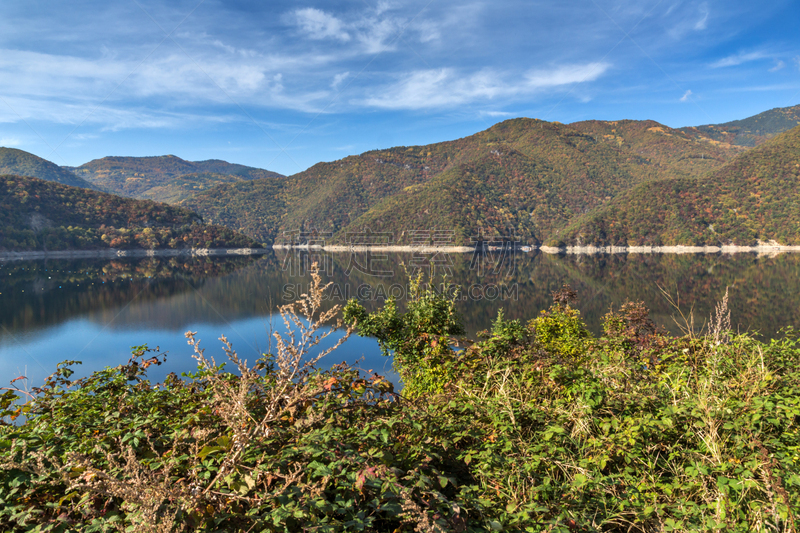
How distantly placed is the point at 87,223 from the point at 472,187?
102663mm

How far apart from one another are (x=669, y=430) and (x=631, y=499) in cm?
66

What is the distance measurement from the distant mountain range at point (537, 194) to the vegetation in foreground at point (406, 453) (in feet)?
307

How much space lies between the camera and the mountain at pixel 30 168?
188 m

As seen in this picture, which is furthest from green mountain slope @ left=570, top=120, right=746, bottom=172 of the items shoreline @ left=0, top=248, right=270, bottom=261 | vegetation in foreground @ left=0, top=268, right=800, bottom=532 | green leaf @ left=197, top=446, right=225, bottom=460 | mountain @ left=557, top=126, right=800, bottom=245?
green leaf @ left=197, top=446, right=225, bottom=460

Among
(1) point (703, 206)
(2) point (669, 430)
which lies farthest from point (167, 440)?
(1) point (703, 206)

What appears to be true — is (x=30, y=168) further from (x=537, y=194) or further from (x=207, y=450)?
(x=207, y=450)

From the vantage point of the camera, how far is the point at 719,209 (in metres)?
88.3

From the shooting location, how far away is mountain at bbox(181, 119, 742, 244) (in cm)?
11575

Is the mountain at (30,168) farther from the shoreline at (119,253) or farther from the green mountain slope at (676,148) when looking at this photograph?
the green mountain slope at (676,148)

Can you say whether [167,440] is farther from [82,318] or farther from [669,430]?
[82,318]

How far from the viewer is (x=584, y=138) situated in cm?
17012

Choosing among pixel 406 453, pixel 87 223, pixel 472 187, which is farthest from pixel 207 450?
pixel 472 187

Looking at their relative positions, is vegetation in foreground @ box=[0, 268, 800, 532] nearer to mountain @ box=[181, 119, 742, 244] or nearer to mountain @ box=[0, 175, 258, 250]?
mountain @ box=[181, 119, 742, 244]

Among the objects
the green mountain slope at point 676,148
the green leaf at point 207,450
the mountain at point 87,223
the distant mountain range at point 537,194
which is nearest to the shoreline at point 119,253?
the mountain at point 87,223
